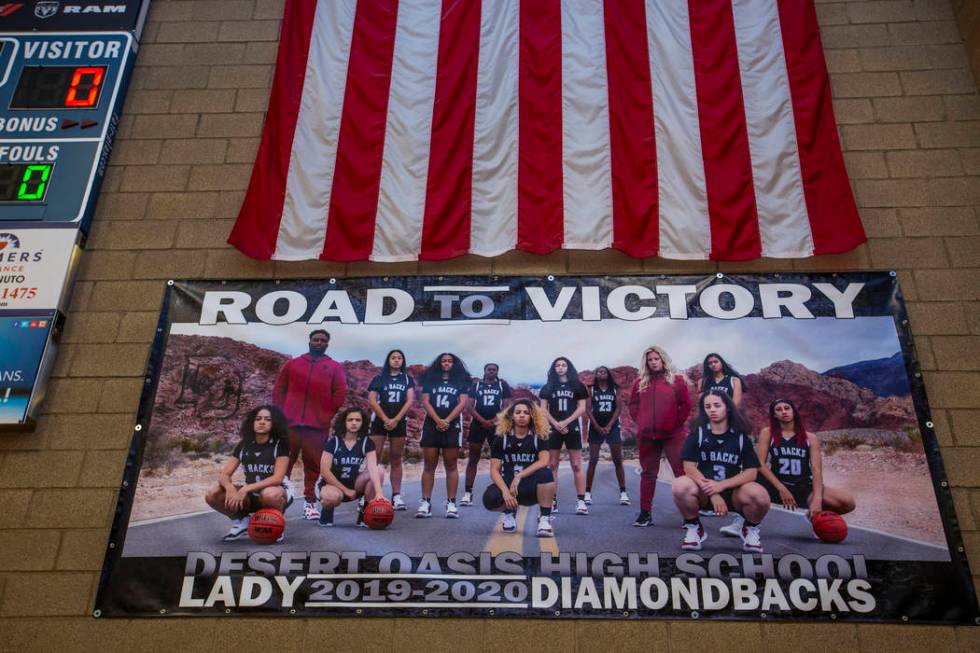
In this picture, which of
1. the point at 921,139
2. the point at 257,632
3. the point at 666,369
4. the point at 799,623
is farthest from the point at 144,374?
the point at 921,139

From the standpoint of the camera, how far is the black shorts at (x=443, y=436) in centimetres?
478

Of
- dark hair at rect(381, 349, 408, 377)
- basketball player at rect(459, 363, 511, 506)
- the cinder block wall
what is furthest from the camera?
dark hair at rect(381, 349, 408, 377)

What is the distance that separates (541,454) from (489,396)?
45 cm

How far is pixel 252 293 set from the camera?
17.1 ft

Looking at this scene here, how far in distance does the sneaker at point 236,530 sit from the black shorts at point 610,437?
1957 mm

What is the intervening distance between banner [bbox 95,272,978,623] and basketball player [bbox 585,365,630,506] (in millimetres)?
12

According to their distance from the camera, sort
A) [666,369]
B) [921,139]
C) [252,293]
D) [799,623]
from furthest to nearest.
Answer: [921,139] < [252,293] < [666,369] < [799,623]

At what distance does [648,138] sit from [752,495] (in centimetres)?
233

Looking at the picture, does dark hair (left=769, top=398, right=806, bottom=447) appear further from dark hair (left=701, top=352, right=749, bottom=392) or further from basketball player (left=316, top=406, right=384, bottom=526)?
basketball player (left=316, top=406, right=384, bottom=526)

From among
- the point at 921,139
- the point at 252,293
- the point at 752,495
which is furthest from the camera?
the point at 921,139

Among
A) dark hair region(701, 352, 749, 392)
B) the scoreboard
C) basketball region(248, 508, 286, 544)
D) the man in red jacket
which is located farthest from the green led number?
dark hair region(701, 352, 749, 392)

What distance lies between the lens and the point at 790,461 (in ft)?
15.2

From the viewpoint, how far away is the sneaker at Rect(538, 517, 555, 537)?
4496 mm

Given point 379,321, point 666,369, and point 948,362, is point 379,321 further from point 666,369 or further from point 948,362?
point 948,362
